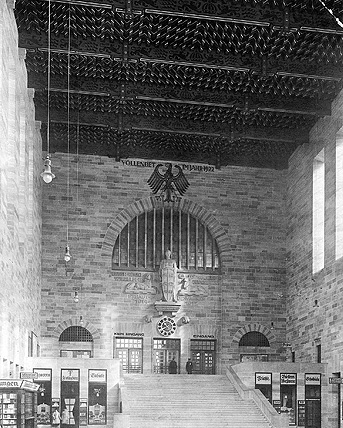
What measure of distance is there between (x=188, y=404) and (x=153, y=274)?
21.8ft

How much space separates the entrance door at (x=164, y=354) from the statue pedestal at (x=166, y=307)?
1037 millimetres

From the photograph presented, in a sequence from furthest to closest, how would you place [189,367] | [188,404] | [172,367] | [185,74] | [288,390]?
1. [172,367]
2. [189,367]
3. [288,390]
4. [188,404]
5. [185,74]

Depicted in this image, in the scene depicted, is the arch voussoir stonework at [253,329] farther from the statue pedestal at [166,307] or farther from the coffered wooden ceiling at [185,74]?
the coffered wooden ceiling at [185,74]

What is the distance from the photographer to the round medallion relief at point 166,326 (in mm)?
27344

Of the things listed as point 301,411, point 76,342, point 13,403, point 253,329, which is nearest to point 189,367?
point 253,329

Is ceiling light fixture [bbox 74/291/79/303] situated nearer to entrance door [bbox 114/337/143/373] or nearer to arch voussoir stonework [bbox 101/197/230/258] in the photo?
arch voussoir stonework [bbox 101/197/230/258]

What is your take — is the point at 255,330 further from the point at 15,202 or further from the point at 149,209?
the point at 15,202

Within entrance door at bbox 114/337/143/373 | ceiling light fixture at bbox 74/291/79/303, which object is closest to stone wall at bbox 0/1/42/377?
ceiling light fixture at bbox 74/291/79/303

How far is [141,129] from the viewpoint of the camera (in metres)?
25.4

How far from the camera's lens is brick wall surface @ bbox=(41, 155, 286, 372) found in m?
26.9

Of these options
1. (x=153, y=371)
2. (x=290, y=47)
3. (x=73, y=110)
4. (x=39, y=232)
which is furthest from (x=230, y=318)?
(x=290, y=47)

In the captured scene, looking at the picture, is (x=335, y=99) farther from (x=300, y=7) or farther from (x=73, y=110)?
(x=73, y=110)

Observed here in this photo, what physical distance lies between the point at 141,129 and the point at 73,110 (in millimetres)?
2296

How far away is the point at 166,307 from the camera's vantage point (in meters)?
27.2
